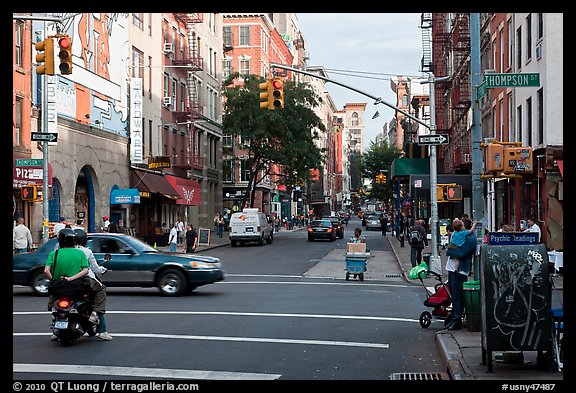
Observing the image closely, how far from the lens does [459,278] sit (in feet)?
44.4

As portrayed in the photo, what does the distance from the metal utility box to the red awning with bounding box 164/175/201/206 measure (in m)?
43.2

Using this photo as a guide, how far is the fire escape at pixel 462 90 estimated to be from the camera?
45.9 meters

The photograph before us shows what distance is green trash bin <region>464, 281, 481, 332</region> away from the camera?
13.2 metres

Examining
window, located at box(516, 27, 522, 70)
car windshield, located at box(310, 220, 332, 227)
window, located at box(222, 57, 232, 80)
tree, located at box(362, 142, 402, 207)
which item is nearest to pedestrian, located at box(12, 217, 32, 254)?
window, located at box(516, 27, 522, 70)

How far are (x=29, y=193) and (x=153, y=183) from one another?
735 inches

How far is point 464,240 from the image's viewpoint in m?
14.1

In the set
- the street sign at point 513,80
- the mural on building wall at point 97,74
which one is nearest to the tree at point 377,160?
the mural on building wall at point 97,74

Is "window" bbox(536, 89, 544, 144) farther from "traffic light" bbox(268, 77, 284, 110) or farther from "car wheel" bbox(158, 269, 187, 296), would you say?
"car wheel" bbox(158, 269, 187, 296)

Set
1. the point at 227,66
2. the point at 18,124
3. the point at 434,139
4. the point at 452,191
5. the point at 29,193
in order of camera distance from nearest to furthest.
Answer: the point at 452,191
the point at 434,139
the point at 29,193
the point at 18,124
the point at 227,66

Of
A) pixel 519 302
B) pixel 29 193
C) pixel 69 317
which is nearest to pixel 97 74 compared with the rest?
pixel 29 193

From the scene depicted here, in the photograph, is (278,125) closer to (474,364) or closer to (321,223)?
(321,223)

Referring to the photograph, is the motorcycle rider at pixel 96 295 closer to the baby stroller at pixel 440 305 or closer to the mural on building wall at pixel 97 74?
the baby stroller at pixel 440 305
